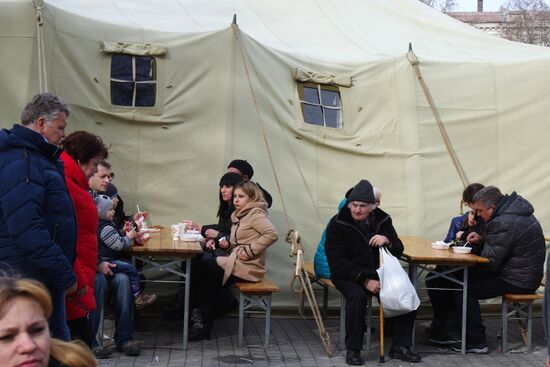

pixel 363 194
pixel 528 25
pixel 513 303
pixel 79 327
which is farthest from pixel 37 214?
pixel 528 25

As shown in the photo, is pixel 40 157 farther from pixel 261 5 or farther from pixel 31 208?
pixel 261 5

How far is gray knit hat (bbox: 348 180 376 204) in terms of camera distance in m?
7.21

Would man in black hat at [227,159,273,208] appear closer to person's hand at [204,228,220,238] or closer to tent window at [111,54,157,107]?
person's hand at [204,228,220,238]

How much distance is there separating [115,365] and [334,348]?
1.94 metres

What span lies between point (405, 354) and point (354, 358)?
47 centimetres

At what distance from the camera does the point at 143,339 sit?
7.77m

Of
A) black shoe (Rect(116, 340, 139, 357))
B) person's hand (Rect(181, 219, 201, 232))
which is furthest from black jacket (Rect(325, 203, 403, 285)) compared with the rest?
black shoe (Rect(116, 340, 139, 357))

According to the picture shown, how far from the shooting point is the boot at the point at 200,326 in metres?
7.78

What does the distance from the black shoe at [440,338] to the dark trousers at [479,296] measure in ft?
0.57

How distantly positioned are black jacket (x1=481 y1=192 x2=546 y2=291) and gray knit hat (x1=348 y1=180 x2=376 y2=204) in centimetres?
119

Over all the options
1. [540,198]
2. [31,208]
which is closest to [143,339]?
[31,208]

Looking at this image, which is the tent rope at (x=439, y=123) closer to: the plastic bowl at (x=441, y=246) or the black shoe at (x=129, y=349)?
the plastic bowl at (x=441, y=246)

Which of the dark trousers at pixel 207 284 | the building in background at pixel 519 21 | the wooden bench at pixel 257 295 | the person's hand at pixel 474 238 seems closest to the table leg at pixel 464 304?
the person's hand at pixel 474 238

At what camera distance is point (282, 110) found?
29.6 ft
